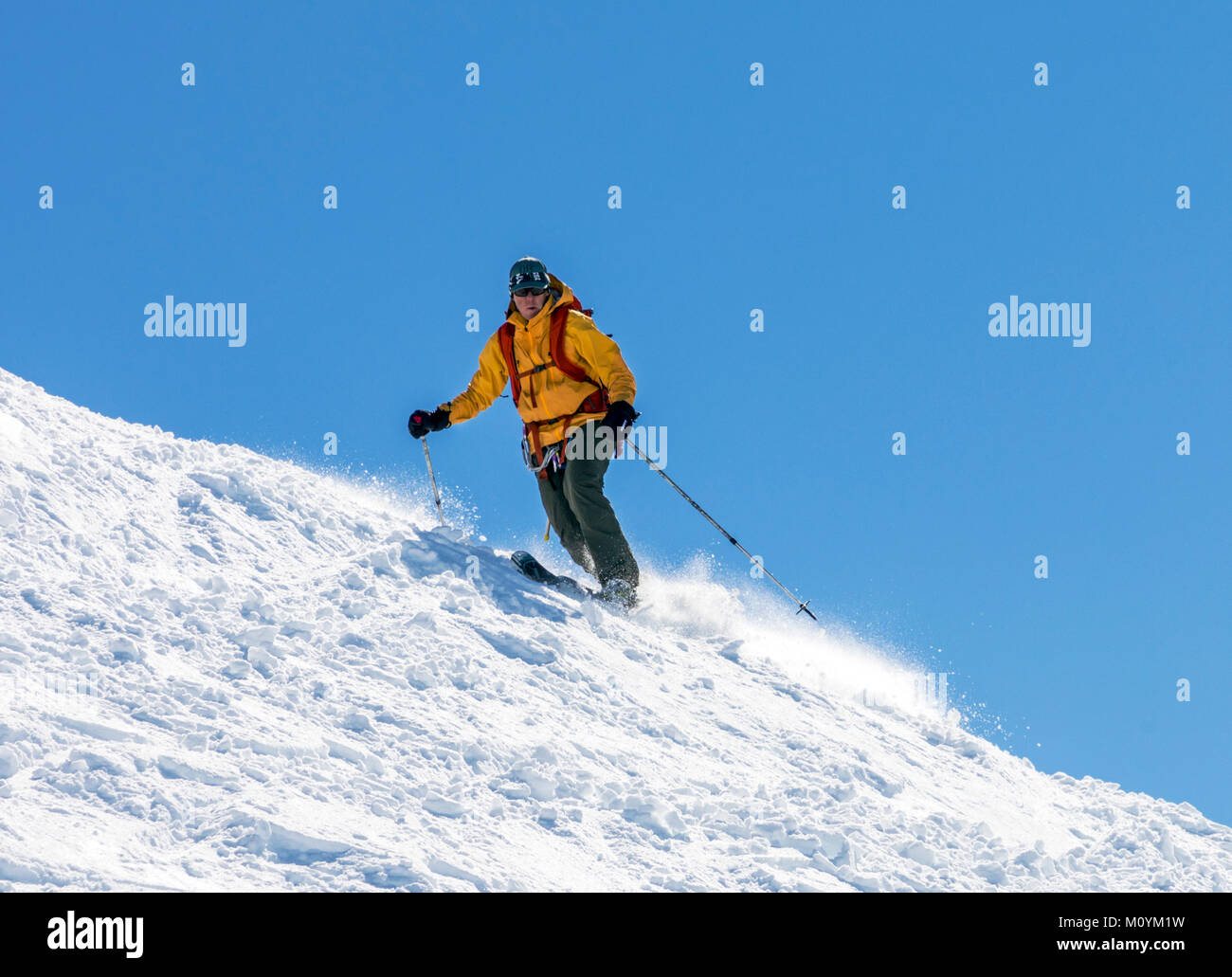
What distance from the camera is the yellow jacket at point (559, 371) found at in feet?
33.0

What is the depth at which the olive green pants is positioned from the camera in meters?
10.4

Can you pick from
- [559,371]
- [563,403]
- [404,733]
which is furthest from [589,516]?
[404,733]

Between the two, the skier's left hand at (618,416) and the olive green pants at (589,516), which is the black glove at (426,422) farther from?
the skier's left hand at (618,416)

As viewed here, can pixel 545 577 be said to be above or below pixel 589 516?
below

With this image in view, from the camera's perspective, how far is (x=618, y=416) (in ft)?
32.4

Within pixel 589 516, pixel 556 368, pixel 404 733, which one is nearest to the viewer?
pixel 404 733

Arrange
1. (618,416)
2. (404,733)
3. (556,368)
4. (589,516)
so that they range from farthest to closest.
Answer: (589,516) → (556,368) → (618,416) → (404,733)

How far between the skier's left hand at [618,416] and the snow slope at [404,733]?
4.68ft

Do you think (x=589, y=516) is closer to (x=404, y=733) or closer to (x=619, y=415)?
(x=619, y=415)

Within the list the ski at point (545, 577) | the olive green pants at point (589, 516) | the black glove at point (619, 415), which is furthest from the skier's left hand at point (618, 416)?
the ski at point (545, 577)

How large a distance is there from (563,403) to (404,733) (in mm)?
4078

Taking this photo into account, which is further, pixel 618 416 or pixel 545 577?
pixel 545 577

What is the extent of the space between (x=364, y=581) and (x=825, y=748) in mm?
3322
